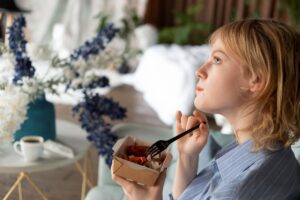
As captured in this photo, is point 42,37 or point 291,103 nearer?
point 291,103

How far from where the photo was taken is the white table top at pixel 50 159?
1.21 meters

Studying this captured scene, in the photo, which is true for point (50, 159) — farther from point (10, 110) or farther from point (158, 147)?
point (158, 147)

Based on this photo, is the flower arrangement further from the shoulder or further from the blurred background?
the blurred background

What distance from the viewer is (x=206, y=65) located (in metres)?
0.94

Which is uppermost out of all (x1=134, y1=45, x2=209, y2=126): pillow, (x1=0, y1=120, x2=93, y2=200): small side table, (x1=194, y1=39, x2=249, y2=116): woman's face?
(x1=194, y1=39, x2=249, y2=116): woman's face

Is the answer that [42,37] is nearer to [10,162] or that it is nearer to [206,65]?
[10,162]

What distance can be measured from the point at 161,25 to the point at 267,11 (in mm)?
1530

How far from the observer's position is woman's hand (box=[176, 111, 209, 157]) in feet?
3.33

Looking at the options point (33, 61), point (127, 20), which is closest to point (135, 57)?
point (127, 20)

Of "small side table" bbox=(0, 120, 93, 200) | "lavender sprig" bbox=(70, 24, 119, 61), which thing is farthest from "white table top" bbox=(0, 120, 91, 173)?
"lavender sprig" bbox=(70, 24, 119, 61)

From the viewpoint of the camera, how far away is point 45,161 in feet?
4.22

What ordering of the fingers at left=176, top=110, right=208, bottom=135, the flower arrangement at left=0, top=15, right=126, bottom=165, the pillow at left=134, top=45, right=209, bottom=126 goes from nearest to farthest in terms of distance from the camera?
the fingers at left=176, top=110, right=208, bottom=135 → the flower arrangement at left=0, top=15, right=126, bottom=165 → the pillow at left=134, top=45, right=209, bottom=126

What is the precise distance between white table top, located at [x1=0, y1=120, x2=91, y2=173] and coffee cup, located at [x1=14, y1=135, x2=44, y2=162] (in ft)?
0.05

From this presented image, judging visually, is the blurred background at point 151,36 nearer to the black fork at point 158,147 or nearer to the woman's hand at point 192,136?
the woman's hand at point 192,136
